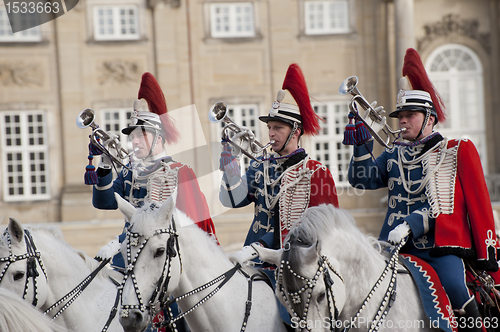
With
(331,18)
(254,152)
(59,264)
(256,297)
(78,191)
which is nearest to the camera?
(256,297)

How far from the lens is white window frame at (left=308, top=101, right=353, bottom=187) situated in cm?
1650

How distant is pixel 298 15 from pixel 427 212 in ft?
44.0

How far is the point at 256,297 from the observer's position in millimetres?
3906

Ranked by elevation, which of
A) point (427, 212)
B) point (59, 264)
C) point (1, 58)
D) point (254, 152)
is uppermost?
point (1, 58)

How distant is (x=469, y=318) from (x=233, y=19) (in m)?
14.1

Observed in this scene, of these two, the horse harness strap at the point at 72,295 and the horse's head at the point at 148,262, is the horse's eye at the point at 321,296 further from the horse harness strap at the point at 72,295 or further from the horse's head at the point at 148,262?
the horse harness strap at the point at 72,295

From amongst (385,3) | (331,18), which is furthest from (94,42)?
(385,3)

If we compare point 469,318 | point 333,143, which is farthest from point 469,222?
point 333,143

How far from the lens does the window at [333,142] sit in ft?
54.2

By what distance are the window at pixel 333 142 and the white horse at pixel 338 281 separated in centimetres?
1293

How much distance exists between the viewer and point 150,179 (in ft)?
15.8

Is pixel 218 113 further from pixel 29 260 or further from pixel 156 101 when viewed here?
pixel 29 260

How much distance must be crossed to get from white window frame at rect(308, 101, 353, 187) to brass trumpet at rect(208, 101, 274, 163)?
11.8 m

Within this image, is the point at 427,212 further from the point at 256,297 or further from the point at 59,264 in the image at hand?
the point at 59,264
